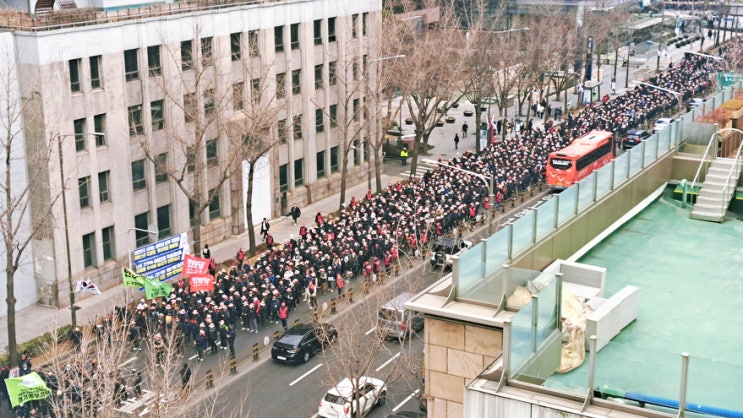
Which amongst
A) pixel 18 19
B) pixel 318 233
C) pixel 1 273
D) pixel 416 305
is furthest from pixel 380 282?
pixel 416 305

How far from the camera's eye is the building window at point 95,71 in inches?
1795

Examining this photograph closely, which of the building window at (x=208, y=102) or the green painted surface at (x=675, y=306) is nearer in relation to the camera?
the green painted surface at (x=675, y=306)

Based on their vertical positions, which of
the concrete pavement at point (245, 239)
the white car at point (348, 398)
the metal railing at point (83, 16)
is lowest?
the concrete pavement at point (245, 239)

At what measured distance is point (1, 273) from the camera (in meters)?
43.2

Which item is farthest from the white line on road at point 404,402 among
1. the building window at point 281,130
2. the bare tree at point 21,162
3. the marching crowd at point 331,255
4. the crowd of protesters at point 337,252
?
the building window at point 281,130

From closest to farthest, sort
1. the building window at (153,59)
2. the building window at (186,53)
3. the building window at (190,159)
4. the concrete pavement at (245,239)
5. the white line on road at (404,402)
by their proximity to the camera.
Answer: the white line on road at (404,402)
the concrete pavement at (245,239)
the building window at (153,59)
the building window at (190,159)
the building window at (186,53)

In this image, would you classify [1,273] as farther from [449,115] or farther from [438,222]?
[449,115]

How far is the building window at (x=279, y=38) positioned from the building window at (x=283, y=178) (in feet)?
21.5

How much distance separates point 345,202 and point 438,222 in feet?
39.3

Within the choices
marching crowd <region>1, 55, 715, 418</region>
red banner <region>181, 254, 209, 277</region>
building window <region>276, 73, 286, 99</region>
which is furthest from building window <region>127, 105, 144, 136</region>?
building window <region>276, 73, 286, 99</region>

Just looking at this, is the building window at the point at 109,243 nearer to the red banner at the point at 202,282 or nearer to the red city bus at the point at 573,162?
the red banner at the point at 202,282

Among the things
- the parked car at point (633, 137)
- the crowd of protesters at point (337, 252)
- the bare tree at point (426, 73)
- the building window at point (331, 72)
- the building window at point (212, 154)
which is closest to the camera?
the crowd of protesters at point (337, 252)

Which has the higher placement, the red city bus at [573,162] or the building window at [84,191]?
the building window at [84,191]

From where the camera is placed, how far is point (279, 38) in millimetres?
57781
